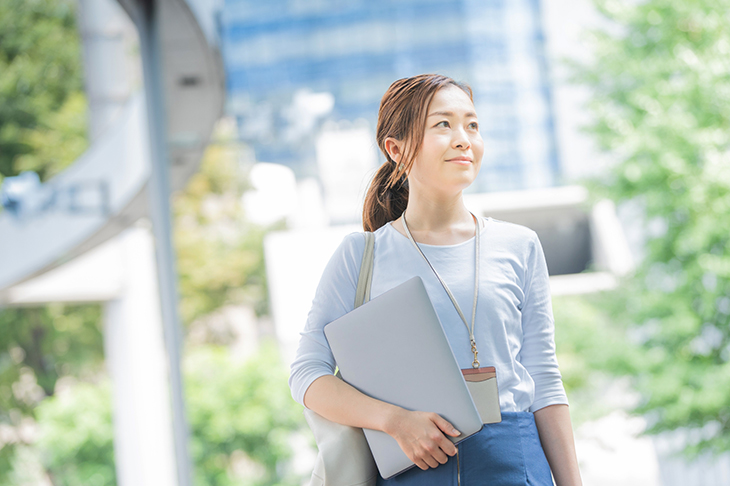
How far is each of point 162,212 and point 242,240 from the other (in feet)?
25.9

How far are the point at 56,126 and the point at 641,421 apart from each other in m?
7.99

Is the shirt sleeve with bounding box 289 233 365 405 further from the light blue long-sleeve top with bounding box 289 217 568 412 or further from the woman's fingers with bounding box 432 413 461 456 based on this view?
the woman's fingers with bounding box 432 413 461 456

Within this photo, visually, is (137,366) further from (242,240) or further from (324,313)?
(324,313)

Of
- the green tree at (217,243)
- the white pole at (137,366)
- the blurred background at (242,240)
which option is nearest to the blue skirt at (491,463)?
the blurred background at (242,240)

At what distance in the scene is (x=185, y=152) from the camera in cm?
359

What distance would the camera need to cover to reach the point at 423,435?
684 mm

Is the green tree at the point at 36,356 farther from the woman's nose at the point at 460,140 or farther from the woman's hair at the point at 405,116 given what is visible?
the woman's nose at the point at 460,140

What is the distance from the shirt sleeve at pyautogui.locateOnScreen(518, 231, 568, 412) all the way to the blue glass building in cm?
1589

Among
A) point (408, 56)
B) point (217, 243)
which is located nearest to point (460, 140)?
point (217, 243)

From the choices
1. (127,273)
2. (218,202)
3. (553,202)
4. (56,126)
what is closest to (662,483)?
(553,202)

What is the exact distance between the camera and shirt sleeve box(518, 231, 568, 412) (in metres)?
0.78

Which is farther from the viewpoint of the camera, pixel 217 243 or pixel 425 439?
pixel 217 243

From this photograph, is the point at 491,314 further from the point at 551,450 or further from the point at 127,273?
the point at 127,273

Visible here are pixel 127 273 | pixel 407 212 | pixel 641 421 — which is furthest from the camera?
pixel 127 273
